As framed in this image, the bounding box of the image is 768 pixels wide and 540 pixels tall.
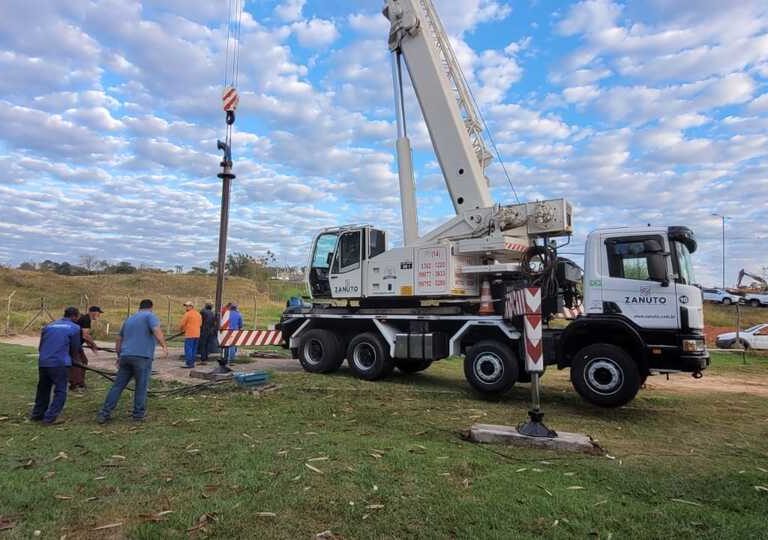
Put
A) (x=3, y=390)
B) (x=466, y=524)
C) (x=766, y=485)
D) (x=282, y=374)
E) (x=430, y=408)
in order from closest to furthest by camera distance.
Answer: (x=466, y=524) < (x=766, y=485) < (x=430, y=408) < (x=3, y=390) < (x=282, y=374)

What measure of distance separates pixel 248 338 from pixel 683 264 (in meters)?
9.13

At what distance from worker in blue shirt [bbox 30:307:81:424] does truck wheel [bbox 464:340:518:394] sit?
6438mm

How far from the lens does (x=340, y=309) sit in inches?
507

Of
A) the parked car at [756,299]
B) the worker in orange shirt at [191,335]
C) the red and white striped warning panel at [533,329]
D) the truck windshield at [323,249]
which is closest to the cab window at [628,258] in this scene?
the red and white striped warning panel at [533,329]

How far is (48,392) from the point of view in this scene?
7.43 m

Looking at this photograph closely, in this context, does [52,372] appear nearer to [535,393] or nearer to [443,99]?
[535,393]

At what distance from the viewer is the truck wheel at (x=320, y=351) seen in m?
12.6

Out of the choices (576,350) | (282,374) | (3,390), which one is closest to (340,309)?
(282,374)

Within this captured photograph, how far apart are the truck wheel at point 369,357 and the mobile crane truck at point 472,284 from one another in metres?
0.03

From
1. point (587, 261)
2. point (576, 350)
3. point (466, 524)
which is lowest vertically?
point (466, 524)

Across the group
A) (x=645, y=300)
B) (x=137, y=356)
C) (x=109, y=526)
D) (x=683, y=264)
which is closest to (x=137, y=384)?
(x=137, y=356)

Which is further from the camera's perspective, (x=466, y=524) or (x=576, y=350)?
(x=576, y=350)

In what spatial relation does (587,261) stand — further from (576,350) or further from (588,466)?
(588,466)

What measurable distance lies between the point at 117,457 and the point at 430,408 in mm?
4662
